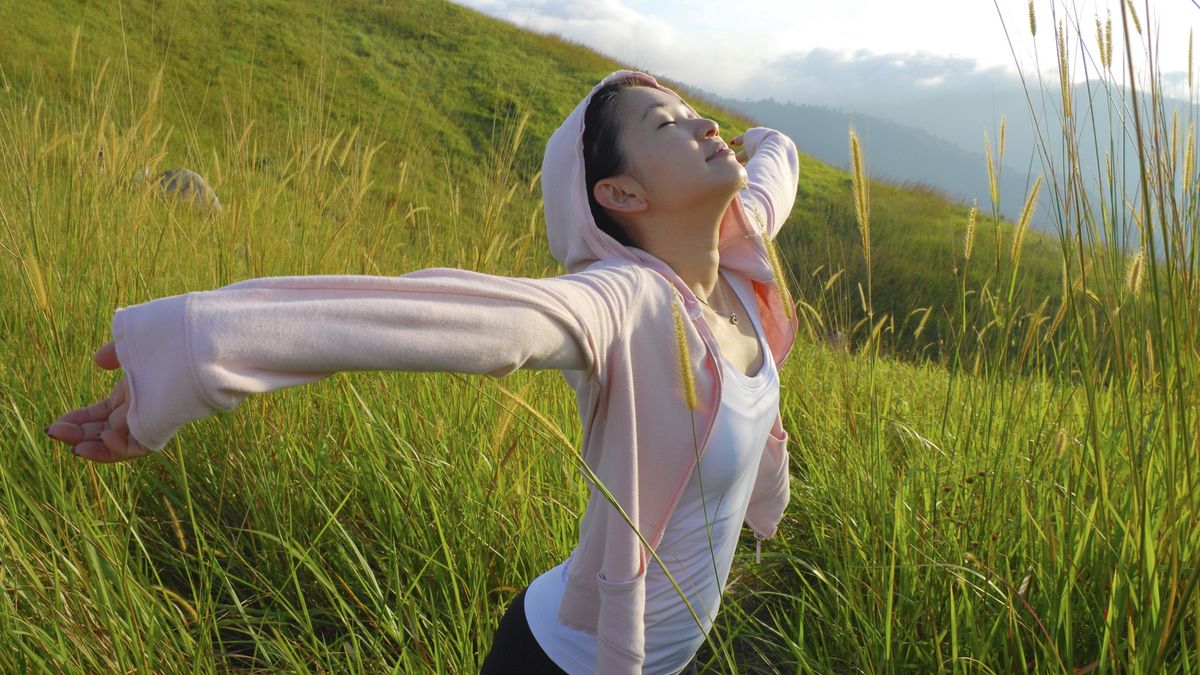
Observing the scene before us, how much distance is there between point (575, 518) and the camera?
2148mm

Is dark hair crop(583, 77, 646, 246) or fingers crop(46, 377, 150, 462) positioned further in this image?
dark hair crop(583, 77, 646, 246)

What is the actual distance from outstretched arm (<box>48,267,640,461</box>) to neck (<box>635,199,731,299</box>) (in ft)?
1.60

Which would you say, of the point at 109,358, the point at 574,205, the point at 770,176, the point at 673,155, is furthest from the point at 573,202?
the point at 109,358

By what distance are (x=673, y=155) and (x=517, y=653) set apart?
80cm

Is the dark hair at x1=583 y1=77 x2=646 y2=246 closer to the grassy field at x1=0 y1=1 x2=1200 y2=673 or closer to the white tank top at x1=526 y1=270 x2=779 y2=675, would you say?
the white tank top at x1=526 y1=270 x2=779 y2=675

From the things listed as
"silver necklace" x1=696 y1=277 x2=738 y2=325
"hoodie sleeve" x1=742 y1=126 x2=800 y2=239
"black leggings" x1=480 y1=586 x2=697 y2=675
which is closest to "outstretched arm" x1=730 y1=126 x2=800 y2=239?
"hoodie sleeve" x1=742 y1=126 x2=800 y2=239

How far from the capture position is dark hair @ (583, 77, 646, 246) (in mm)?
1371

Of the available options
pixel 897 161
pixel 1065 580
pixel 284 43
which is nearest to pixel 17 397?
pixel 1065 580

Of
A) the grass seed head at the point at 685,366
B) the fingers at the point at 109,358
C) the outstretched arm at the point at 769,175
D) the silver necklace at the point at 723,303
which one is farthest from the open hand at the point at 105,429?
the outstretched arm at the point at 769,175

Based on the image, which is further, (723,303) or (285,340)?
(723,303)

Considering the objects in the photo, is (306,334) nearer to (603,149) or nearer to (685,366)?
(685,366)

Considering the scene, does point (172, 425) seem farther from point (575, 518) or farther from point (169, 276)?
point (169, 276)

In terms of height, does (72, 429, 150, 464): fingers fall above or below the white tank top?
above

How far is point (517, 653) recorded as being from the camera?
133 cm
